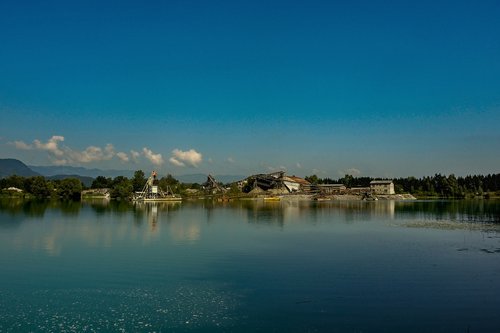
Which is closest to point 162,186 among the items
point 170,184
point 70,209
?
point 170,184

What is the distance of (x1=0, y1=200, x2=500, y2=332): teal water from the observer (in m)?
11.6

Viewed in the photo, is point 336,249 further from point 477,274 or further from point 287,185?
point 287,185

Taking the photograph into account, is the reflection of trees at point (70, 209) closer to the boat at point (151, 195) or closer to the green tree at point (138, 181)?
the boat at point (151, 195)

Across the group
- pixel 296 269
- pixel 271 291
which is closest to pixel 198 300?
pixel 271 291

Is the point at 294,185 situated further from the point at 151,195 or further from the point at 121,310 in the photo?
the point at 121,310

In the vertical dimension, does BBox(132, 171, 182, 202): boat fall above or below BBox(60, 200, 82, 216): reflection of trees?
above

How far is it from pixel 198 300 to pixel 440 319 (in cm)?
710

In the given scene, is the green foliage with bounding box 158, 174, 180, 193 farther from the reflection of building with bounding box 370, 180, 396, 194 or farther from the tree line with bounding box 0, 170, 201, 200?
the reflection of building with bounding box 370, 180, 396, 194

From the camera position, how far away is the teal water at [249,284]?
458 inches

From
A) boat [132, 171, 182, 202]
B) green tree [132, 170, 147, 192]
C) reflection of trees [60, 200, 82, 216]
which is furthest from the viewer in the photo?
green tree [132, 170, 147, 192]

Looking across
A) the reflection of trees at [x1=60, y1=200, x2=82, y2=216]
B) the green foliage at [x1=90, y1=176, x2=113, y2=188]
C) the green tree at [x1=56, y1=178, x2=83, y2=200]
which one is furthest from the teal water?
the green foliage at [x1=90, y1=176, x2=113, y2=188]

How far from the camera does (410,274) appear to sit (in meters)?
17.6

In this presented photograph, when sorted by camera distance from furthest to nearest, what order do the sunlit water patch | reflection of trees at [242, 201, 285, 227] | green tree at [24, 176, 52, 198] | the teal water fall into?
1. green tree at [24, 176, 52, 198]
2. reflection of trees at [242, 201, 285, 227]
3. the teal water
4. the sunlit water patch

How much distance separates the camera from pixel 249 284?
15781mm
